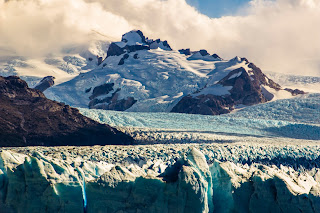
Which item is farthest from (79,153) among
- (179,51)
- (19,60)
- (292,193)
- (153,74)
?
(19,60)

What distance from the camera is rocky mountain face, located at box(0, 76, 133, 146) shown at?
156 feet

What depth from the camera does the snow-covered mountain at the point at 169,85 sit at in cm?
11188

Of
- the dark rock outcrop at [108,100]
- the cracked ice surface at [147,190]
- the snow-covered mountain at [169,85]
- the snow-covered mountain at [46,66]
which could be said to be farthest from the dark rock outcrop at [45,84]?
the cracked ice surface at [147,190]

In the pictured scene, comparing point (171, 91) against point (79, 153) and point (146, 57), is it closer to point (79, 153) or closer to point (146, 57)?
point (146, 57)

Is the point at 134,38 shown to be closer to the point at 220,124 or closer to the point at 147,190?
the point at 220,124

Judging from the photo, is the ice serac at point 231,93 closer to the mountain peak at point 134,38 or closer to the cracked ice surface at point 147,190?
the mountain peak at point 134,38

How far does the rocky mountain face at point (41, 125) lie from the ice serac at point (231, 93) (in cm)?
5292

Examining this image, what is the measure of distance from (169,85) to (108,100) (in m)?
16.2

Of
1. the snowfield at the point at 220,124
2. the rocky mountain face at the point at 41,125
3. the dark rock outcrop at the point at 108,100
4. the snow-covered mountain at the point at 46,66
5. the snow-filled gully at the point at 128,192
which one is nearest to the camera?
the snow-filled gully at the point at 128,192

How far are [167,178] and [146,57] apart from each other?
133 meters

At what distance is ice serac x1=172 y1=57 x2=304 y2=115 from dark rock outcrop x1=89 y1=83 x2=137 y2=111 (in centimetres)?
1668

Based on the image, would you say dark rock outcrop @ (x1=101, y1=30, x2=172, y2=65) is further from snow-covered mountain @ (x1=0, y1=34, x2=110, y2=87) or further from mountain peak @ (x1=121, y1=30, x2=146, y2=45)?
snow-covered mountain @ (x1=0, y1=34, x2=110, y2=87)

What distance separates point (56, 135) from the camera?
164 feet

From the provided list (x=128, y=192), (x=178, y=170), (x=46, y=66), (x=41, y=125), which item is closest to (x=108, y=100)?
(x=46, y=66)
